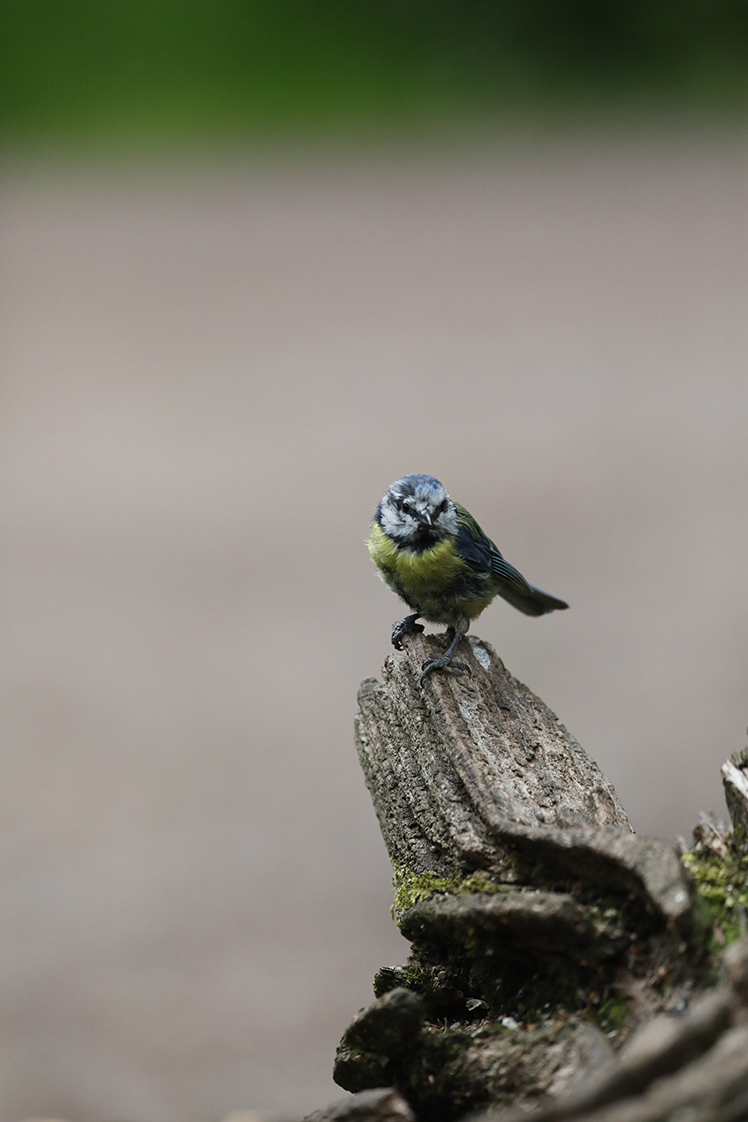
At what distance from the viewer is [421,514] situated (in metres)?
2.39

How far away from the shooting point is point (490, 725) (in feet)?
6.27

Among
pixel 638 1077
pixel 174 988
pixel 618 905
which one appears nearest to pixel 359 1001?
pixel 174 988

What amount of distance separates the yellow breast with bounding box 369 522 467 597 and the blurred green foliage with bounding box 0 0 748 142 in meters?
7.55

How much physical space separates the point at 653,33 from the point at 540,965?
9.18m

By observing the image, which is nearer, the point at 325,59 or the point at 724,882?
the point at 724,882

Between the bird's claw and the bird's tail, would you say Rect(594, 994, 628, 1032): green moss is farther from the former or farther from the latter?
the bird's tail

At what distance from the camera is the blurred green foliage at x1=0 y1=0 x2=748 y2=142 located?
8.45 metres

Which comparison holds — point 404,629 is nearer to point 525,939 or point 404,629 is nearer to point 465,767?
point 465,767

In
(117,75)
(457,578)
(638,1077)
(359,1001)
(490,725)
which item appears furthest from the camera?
(117,75)

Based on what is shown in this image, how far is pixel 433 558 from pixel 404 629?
208 mm

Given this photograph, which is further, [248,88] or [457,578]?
[248,88]

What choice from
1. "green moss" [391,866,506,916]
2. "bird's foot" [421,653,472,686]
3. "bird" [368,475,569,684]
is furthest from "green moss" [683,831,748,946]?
"bird" [368,475,569,684]

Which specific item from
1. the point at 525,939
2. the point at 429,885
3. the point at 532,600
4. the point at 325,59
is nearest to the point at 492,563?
Result: the point at 532,600

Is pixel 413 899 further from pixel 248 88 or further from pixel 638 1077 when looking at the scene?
pixel 248 88
